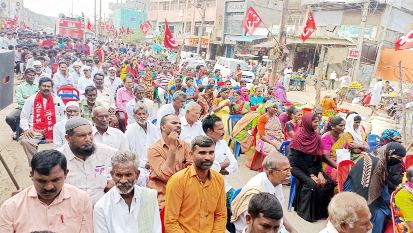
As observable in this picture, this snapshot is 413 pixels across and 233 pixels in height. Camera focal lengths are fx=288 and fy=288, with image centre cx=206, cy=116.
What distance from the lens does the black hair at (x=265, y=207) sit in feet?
6.30

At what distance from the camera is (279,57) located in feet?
35.9

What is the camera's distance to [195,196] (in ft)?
8.23

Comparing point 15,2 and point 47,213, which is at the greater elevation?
point 15,2

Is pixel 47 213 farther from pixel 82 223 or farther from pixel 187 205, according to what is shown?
pixel 187 205

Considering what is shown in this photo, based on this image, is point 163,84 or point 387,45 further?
point 387,45

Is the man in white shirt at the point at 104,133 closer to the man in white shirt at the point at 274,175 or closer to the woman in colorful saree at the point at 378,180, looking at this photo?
the man in white shirt at the point at 274,175

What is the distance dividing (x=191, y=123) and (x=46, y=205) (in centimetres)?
241

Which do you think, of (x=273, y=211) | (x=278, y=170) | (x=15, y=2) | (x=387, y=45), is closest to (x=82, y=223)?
(x=273, y=211)

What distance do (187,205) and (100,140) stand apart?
1.74 meters

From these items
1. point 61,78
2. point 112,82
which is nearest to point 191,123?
point 112,82

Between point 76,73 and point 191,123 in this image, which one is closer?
point 191,123

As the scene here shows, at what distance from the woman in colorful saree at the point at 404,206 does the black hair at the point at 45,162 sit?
3.18 meters

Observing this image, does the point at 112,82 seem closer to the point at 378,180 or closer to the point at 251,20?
the point at 378,180

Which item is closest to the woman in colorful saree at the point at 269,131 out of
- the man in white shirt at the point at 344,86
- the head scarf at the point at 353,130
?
the head scarf at the point at 353,130
